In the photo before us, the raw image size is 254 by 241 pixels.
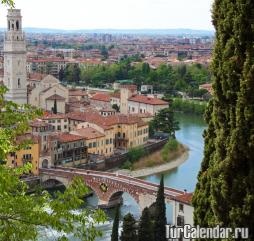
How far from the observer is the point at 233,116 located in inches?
146

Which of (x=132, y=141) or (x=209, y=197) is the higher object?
(x=209, y=197)

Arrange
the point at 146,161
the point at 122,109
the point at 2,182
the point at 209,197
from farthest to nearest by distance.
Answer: the point at 122,109, the point at 146,161, the point at 209,197, the point at 2,182

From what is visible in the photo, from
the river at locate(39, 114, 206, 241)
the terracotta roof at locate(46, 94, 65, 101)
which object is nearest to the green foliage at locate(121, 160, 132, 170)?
the river at locate(39, 114, 206, 241)

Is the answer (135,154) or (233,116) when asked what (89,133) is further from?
(233,116)

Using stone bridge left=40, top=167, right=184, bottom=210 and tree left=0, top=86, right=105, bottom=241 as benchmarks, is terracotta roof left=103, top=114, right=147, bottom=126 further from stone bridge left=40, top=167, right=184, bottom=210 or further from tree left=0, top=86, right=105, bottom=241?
tree left=0, top=86, right=105, bottom=241

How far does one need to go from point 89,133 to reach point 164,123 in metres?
4.71

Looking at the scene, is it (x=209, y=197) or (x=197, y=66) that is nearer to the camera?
(x=209, y=197)

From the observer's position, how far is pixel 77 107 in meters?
26.7

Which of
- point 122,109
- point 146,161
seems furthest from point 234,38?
point 122,109

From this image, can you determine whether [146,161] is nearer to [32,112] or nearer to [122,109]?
[122,109]

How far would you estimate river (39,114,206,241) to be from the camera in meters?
14.3

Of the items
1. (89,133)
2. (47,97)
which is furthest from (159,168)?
(47,97)

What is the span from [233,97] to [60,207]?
121 cm

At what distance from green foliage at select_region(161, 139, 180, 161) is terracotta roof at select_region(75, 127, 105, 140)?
7.15 ft
